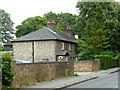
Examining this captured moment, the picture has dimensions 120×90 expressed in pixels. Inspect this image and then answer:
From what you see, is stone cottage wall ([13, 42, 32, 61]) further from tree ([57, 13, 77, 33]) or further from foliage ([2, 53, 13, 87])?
tree ([57, 13, 77, 33])

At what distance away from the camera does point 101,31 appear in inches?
1410

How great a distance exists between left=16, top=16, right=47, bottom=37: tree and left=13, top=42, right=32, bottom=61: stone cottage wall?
75.0ft

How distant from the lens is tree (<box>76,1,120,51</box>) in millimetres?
36594

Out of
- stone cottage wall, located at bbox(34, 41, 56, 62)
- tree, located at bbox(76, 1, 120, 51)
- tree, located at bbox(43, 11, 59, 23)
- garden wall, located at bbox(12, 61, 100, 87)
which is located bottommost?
garden wall, located at bbox(12, 61, 100, 87)

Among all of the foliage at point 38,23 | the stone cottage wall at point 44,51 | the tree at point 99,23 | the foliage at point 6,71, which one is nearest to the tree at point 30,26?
the foliage at point 38,23

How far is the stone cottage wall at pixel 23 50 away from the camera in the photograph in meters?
40.5

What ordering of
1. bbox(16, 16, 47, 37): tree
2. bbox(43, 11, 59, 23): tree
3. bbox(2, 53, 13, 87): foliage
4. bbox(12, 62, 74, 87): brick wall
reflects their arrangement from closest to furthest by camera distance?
1. bbox(2, 53, 13, 87): foliage
2. bbox(12, 62, 74, 87): brick wall
3. bbox(16, 16, 47, 37): tree
4. bbox(43, 11, 59, 23): tree

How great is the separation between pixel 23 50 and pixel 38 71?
23.6 meters

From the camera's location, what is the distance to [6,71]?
13164mm

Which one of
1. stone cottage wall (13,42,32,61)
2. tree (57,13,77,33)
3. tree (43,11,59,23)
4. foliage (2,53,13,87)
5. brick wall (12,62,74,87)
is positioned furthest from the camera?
tree (43,11,59,23)

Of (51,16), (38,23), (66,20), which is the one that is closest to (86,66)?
(38,23)

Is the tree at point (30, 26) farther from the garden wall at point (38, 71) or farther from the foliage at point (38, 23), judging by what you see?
the garden wall at point (38, 71)

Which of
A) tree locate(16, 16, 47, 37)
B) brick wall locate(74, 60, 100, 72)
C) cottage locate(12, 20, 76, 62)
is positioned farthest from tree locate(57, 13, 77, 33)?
brick wall locate(74, 60, 100, 72)

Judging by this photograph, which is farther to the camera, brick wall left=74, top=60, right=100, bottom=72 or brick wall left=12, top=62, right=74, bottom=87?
brick wall left=74, top=60, right=100, bottom=72
